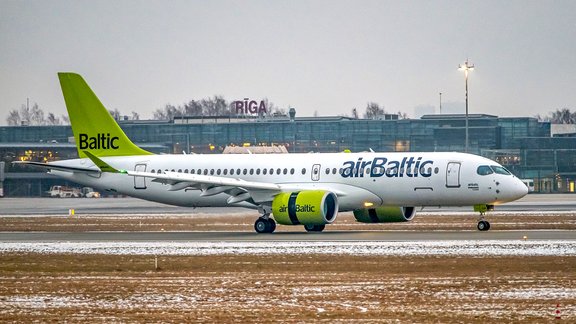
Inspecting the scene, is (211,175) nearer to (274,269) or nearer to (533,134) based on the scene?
(274,269)

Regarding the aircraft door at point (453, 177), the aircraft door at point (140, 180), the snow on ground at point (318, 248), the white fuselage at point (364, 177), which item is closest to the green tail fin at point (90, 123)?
the aircraft door at point (140, 180)

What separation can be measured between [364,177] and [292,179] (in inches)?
167

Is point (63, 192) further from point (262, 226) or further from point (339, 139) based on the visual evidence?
point (262, 226)

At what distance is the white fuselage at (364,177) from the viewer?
50469 millimetres

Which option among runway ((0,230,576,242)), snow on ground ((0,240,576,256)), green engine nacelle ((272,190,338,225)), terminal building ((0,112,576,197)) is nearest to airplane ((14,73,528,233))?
green engine nacelle ((272,190,338,225))

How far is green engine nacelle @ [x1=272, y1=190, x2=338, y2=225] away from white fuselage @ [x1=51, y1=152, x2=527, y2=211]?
149cm

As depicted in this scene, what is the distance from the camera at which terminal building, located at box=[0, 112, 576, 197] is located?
134 m

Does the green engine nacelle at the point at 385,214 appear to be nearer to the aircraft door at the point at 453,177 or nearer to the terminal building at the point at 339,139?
the aircraft door at the point at 453,177

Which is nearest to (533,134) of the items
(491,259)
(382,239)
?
(382,239)

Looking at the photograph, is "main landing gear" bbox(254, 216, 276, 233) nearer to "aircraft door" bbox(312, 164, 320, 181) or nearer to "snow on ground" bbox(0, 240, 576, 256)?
"aircraft door" bbox(312, 164, 320, 181)

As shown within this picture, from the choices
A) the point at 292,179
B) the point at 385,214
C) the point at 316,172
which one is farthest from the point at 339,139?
the point at 385,214

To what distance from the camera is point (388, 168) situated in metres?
51.8

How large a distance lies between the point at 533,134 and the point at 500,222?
293 feet

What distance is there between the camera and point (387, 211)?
176 ft
